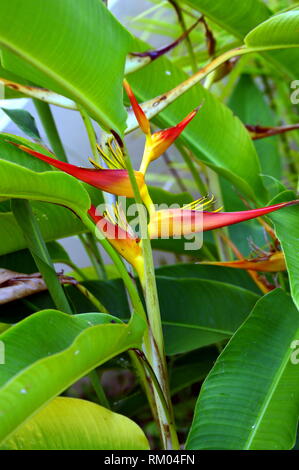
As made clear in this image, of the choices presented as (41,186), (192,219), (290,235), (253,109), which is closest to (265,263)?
(290,235)

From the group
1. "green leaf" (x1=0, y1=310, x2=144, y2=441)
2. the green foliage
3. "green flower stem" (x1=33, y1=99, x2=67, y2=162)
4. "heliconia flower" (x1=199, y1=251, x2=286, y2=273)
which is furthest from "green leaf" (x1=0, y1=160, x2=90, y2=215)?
"green flower stem" (x1=33, y1=99, x2=67, y2=162)

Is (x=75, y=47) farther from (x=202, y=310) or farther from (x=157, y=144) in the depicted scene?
(x=202, y=310)

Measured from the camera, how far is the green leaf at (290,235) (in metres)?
0.51

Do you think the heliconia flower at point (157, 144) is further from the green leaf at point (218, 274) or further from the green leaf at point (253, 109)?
the green leaf at point (253, 109)

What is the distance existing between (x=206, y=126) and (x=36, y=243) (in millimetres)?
315

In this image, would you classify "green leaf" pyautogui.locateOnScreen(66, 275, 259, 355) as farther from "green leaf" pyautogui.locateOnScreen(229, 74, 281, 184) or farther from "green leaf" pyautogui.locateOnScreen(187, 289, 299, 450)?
"green leaf" pyautogui.locateOnScreen(229, 74, 281, 184)

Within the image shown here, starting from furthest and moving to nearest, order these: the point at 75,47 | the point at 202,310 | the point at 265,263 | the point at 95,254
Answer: the point at 95,254 → the point at 202,310 → the point at 265,263 → the point at 75,47

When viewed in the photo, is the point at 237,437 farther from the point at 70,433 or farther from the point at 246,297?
the point at 246,297

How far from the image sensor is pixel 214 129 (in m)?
0.79

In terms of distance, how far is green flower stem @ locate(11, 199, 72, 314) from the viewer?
0.58 m

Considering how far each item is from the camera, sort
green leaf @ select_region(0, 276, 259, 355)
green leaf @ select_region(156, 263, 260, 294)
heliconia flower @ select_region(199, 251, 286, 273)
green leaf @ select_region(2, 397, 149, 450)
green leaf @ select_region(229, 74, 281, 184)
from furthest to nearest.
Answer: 1. green leaf @ select_region(229, 74, 281, 184)
2. green leaf @ select_region(156, 263, 260, 294)
3. green leaf @ select_region(0, 276, 259, 355)
4. heliconia flower @ select_region(199, 251, 286, 273)
5. green leaf @ select_region(2, 397, 149, 450)

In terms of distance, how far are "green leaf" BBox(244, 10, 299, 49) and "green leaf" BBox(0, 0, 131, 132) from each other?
0.16m

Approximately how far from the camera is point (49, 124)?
82 cm
